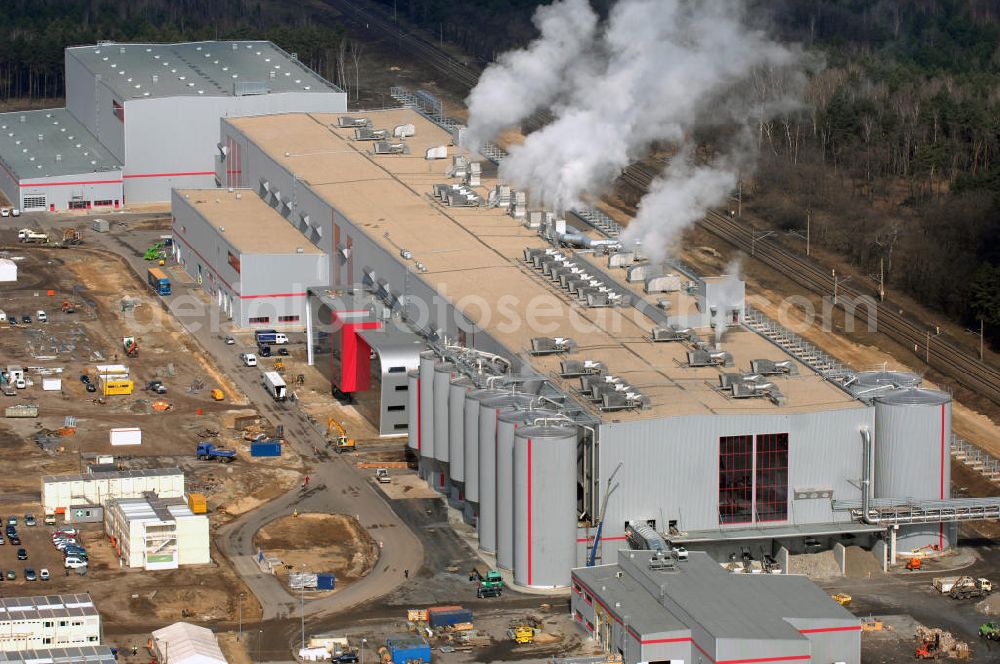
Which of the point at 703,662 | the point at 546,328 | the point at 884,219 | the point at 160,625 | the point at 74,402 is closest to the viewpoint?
the point at 703,662

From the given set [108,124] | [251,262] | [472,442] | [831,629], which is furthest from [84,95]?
[831,629]

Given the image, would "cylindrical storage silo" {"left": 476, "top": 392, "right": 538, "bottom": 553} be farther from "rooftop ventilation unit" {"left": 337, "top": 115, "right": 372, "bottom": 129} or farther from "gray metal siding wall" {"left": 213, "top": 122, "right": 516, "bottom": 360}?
"rooftop ventilation unit" {"left": 337, "top": 115, "right": 372, "bottom": 129}

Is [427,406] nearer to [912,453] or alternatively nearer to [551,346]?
[551,346]

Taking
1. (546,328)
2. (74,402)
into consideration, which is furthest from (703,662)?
(74,402)

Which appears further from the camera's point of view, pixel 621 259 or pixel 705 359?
pixel 621 259

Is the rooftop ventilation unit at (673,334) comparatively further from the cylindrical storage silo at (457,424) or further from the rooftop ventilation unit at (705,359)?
the cylindrical storage silo at (457,424)

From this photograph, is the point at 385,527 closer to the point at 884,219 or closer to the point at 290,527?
the point at 290,527
